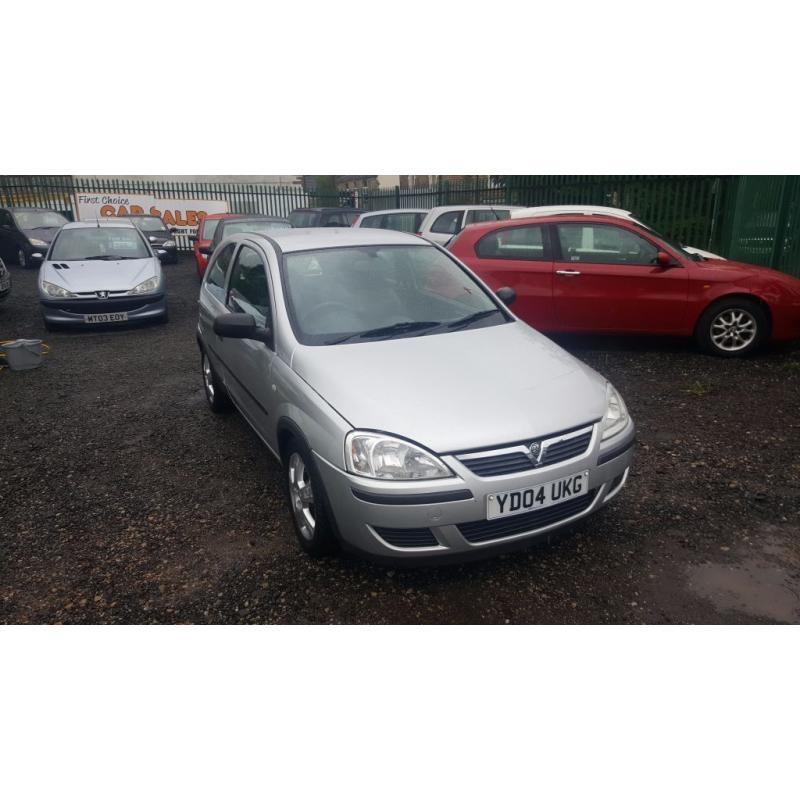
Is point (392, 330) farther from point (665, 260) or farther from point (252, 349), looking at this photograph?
point (665, 260)

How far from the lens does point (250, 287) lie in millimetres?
4480

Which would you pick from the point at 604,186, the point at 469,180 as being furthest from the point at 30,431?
the point at 469,180

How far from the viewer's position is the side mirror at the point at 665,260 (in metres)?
6.99

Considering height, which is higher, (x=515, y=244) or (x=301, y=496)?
(x=515, y=244)

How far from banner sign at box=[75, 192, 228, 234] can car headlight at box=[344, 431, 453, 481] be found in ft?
64.9

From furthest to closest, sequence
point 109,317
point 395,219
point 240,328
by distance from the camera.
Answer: point 395,219 < point 109,317 < point 240,328

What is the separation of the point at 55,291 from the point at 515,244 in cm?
656

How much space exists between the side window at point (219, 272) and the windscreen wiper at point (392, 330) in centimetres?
174

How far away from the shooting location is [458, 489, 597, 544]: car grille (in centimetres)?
291

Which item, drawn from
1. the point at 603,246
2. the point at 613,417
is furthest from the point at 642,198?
the point at 613,417

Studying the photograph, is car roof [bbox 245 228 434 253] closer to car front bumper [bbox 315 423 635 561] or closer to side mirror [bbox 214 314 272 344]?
side mirror [bbox 214 314 272 344]

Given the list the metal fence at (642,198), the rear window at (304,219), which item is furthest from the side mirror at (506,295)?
the rear window at (304,219)

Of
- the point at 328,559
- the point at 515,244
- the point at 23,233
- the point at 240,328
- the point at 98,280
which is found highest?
the point at 240,328

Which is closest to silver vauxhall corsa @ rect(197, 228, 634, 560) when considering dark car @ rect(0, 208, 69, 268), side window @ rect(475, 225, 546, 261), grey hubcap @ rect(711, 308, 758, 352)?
side window @ rect(475, 225, 546, 261)
